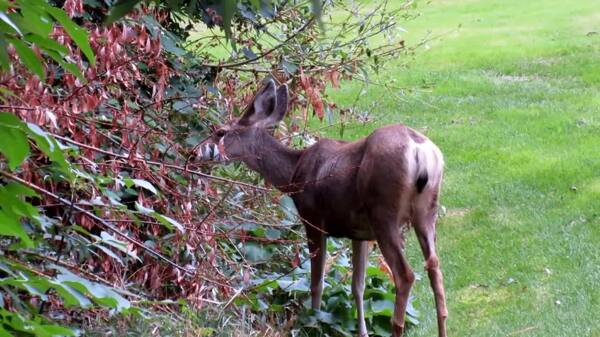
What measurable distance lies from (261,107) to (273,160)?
38 centimetres

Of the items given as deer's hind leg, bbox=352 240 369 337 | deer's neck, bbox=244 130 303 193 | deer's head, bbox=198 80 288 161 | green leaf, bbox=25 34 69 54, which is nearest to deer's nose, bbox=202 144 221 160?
deer's head, bbox=198 80 288 161

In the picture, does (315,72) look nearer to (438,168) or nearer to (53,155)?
(438,168)

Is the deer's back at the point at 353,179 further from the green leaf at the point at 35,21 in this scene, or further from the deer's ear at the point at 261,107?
the green leaf at the point at 35,21

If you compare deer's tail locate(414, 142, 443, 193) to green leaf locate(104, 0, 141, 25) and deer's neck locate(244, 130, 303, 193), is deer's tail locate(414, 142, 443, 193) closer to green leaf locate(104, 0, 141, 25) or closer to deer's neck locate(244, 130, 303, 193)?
deer's neck locate(244, 130, 303, 193)

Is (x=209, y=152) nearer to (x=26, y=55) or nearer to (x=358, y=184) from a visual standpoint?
(x=358, y=184)

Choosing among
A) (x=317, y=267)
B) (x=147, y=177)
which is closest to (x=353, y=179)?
(x=317, y=267)

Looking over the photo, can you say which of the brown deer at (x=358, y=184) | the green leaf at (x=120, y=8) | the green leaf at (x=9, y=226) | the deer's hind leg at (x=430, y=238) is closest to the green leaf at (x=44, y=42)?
the green leaf at (x=9, y=226)

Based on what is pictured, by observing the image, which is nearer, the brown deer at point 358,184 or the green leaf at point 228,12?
the green leaf at point 228,12

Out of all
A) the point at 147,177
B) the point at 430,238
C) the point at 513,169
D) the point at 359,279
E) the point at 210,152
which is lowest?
the point at 513,169

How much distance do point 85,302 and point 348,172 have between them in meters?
3.73

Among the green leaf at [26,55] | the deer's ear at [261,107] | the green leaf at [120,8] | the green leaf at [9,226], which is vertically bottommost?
the deer's ear at [261,107]

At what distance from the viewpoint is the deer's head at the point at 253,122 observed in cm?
711

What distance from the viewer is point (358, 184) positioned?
6312 mm

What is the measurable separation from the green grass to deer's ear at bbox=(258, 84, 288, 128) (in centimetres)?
161
